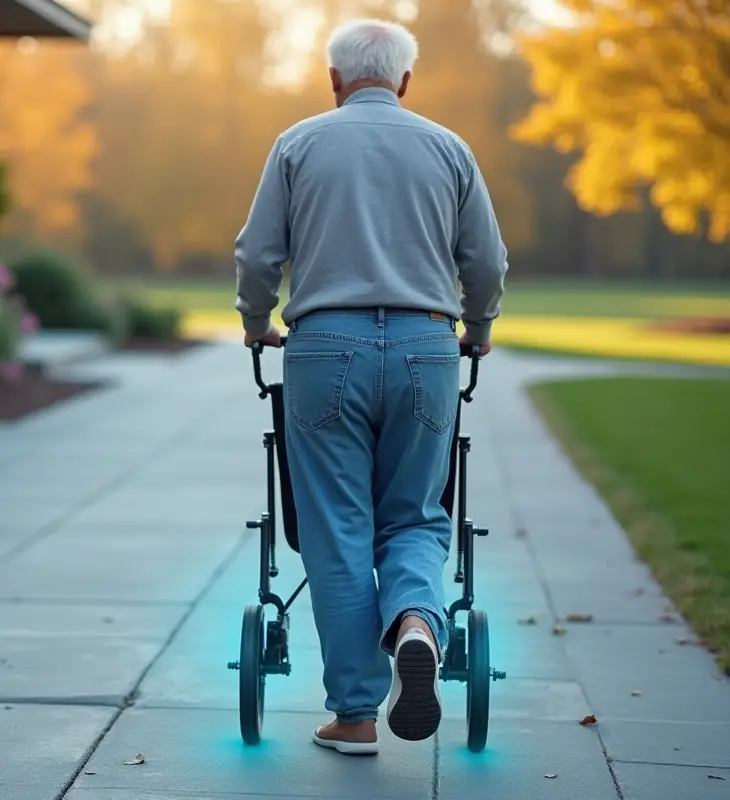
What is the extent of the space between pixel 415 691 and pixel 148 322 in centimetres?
2031

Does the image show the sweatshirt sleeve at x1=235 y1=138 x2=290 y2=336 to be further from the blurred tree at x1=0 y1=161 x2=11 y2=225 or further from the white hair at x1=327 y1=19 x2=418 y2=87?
the blurred tree at x1=0 y1=161 x2=11 y2=225

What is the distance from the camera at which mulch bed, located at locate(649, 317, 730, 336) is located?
→ 28656mm

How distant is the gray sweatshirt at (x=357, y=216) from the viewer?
400 cm

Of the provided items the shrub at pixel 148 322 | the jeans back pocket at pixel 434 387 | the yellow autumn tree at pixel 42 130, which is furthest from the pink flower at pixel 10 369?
the yellow autumn tree at pixel 42 130

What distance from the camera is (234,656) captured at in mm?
5289

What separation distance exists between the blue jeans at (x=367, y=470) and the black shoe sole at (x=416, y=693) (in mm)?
206

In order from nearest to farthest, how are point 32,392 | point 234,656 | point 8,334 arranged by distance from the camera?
point 234,656
point 32,392
point 8,334

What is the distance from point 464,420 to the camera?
43.9ft

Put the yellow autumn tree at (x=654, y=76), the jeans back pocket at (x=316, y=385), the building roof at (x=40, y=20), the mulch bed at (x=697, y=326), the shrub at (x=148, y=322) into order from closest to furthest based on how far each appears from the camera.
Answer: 1. the jeans back pocket at (x=316, y=385)
2. the building roof at (x=40, y=20)
3. the shrub at (x=148, y=322)
4. the yellow autumn tree at (x=654, y=76)
5. the mulch bed at (x=697, y=326)

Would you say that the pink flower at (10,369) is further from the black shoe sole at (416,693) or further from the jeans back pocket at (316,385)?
the black shoe sole at (416,693)

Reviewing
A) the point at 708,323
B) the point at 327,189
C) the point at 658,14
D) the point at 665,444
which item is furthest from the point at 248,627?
the point at 708,323

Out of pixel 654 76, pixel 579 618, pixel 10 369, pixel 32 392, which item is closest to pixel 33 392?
pixel 32 392

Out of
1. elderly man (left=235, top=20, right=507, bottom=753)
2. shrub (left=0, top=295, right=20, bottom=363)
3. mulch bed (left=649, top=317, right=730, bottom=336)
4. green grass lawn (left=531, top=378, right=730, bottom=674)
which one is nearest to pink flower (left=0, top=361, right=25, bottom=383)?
shrub (left=0, top=295, right=20, bottom=363)

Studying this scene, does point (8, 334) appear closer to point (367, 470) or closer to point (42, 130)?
point (367, 470)
